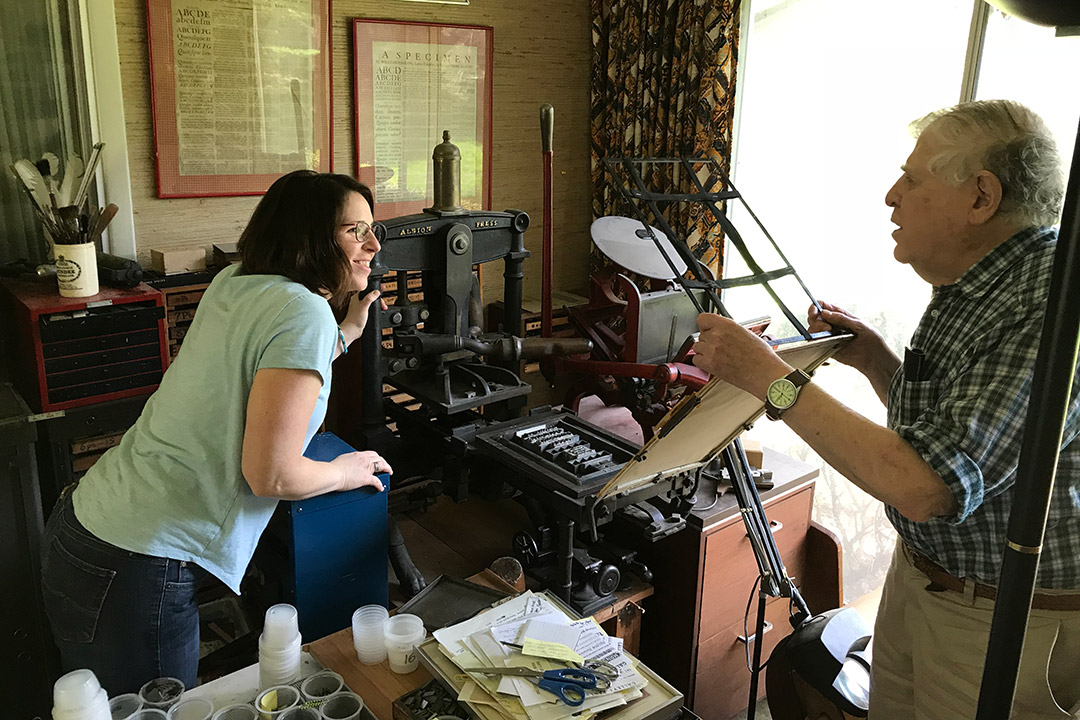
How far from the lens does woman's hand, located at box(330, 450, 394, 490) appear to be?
1.65m

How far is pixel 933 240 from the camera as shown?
1330mm

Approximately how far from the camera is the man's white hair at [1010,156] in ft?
4.01

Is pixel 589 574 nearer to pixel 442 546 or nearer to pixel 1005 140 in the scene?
pixel 442 546

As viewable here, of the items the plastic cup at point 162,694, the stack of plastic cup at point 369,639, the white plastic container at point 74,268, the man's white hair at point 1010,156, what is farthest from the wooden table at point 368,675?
the white plastic container at point 74,268

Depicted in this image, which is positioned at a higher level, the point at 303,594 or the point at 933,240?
the point at 933,240

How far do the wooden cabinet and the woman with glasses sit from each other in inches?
40.5

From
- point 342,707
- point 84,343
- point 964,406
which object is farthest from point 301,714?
point 84,343

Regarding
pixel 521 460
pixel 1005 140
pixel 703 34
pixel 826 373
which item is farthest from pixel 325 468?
pixel 703 34

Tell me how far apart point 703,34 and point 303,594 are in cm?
229

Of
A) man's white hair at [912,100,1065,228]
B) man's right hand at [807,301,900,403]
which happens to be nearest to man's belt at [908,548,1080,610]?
man's right hand at [807,301,900,403]

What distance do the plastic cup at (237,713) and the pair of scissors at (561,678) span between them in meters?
0.32

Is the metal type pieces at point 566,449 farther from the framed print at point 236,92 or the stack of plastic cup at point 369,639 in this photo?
the framed print at point 236,92

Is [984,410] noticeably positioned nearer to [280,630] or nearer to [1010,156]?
[1010,156]

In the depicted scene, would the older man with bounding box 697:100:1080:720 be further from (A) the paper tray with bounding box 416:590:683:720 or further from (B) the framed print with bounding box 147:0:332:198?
(B) the framed print with bounding box 147:0:332:198
